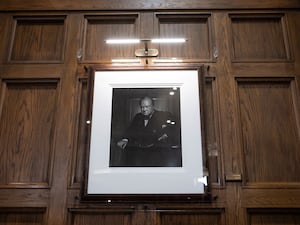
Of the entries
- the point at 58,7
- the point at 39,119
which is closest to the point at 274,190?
the point at 39,119

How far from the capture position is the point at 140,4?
1939mm

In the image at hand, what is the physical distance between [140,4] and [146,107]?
709 mm

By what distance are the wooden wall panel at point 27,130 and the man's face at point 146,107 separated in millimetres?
516

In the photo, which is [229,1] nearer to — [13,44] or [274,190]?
[274,190]

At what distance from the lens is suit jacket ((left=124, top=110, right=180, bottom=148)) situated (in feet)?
5.36

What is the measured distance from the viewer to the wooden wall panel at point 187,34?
1.84 meters

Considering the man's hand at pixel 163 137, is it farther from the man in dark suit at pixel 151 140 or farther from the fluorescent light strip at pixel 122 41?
the fluorescent light strip at pixel 122 41

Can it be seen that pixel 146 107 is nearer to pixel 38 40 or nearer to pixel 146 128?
pixel 146 128

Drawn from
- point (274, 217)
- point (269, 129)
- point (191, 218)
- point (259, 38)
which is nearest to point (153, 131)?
point (191, 218)

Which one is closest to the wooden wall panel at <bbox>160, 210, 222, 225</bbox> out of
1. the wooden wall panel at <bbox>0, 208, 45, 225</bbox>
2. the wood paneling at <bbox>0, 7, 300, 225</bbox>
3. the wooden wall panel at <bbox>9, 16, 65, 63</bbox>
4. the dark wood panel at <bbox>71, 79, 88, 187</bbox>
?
the wood paneling at <bbox>0, 7, 300, 225</bbox>

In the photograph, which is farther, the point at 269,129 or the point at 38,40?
the point at 38,40

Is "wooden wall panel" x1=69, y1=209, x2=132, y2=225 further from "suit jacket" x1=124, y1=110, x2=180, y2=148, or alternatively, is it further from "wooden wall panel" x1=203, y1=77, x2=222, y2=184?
"wooden wall panel" x1=203, y1=77, x2=222, y2=184

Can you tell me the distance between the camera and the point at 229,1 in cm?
194

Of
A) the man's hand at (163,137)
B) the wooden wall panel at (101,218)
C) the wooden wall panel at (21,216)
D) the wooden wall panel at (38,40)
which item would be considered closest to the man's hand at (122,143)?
the man's hand at (163,137)
